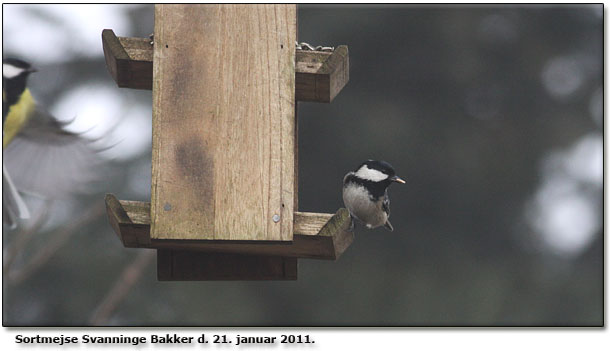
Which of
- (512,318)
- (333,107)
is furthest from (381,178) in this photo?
(333,107)

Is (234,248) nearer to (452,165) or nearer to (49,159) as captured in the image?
(49,159)

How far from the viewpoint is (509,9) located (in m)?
10.1

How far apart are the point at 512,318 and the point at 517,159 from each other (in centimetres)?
186

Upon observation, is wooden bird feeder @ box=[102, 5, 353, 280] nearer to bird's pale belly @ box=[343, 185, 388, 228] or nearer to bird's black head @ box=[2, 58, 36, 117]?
bird's pale belly @ box=[343, 185, 388, 228]

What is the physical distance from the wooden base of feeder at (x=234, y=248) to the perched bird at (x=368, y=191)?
665 millimetres

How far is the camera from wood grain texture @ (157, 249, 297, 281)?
3.55 meters

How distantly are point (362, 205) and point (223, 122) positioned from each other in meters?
1.17

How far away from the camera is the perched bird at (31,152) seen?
4.05 m

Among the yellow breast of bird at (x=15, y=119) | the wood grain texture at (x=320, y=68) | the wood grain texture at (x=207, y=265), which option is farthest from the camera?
the yellow breast of bird at (x=15, y=119)

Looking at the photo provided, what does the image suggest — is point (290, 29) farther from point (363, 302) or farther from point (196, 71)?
point (363, 302)

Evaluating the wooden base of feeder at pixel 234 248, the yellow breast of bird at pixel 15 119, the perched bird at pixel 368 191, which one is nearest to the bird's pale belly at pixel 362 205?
the perched bird at pixel 368 191

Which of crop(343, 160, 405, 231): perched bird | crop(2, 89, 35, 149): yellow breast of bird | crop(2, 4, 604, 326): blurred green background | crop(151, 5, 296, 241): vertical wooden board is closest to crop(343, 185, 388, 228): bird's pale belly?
crop(343, 160, 405, 231): perched bird

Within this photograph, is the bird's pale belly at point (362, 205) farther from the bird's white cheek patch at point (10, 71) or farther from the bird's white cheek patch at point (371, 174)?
the bird's white cheek patch at point (10, 71)

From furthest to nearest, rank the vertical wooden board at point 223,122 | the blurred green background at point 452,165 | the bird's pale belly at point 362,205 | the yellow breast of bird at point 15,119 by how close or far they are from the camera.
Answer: the blurred green background at point 452,165 → the yellow breast of bird at point 15,119 → the bird's pale belly at point 362,205 → the vertical wooden board at point 223,122
